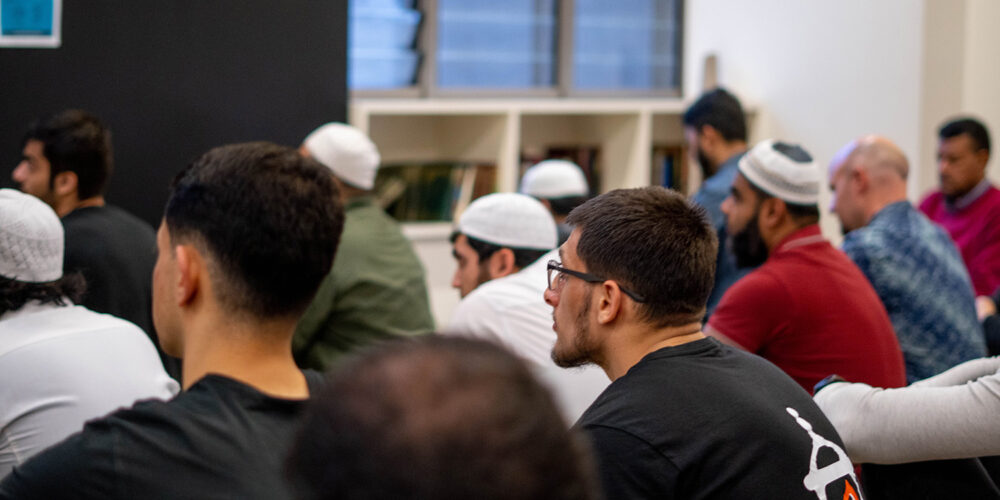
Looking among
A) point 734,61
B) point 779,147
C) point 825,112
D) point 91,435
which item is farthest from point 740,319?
point 734,61

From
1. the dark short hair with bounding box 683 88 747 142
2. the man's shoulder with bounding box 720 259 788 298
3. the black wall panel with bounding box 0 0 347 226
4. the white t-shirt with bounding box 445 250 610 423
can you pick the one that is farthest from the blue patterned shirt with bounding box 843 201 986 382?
the black wall panel with bounding box 0 0 347 226

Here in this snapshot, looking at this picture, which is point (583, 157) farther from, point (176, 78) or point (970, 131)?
point (176, 78)

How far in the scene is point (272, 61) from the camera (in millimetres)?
3354

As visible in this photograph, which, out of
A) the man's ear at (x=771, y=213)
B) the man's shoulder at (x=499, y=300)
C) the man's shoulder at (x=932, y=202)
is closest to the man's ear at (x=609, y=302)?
the man's shoulder at (x=499, y=300)

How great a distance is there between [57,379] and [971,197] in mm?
3994

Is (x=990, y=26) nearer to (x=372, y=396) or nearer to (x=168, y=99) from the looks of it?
(x=168, y=99)

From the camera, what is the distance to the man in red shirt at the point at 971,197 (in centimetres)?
441

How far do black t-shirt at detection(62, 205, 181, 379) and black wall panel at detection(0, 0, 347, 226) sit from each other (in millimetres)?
331

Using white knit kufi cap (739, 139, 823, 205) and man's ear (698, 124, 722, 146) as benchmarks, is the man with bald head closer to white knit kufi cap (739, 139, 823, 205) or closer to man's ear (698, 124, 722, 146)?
white knit kufi cap (739, 139, 823, 205)

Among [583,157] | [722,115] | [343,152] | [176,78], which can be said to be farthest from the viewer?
[583,157]

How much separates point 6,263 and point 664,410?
1257 millimetres

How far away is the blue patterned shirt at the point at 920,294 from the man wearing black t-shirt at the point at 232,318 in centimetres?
198

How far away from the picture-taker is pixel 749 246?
281 centimetres

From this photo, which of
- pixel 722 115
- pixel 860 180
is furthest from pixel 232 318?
pixel 722 115
